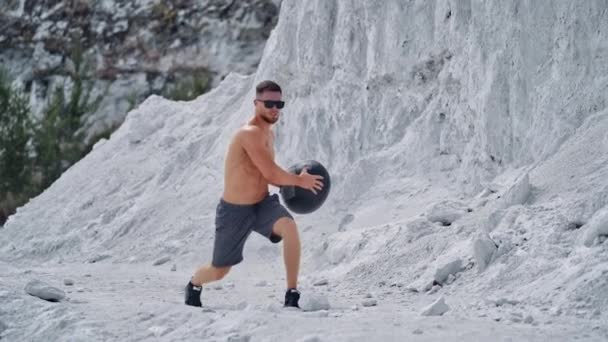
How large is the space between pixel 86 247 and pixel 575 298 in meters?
7.23

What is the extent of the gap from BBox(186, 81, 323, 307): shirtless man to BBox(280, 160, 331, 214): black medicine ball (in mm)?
46

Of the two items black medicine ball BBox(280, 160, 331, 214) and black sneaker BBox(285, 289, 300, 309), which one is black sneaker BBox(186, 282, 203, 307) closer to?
black sneaker BBox(285, 289, 300, 309)

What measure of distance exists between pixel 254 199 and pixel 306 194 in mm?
331

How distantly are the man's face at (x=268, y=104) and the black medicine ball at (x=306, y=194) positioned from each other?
1.13 ft

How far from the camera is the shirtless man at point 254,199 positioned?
17.4 ft

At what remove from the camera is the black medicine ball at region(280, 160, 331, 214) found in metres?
5.36

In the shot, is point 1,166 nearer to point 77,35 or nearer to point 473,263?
point 77,35

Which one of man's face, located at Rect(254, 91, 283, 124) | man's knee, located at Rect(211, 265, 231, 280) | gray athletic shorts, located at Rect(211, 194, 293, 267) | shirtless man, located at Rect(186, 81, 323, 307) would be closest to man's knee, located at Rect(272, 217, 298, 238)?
shirtless man, located at Rect(186, 81, 323, 307)

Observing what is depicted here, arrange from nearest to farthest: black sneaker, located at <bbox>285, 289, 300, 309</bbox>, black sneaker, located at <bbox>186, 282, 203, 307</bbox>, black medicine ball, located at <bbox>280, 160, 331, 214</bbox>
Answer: black sneaker, located at <bbox>285, 289, 300, 309</bbox>, black medicine ball, located at <bbox>280, 160, 331, 214</bbox>, black sneaker, located at <bbox>186, 282, 203, 307</bbox>

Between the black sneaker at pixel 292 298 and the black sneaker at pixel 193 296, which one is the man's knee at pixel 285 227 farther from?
the black sneaker at pixel 193 296

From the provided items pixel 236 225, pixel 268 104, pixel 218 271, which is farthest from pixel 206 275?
pixel 268 104

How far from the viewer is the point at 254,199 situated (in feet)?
17.9

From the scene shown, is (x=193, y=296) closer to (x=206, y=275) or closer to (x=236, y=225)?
(x=206, y=275)

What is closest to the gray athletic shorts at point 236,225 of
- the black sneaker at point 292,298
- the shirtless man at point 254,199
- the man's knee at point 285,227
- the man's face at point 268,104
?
the shirtless man at point 254,199
